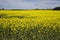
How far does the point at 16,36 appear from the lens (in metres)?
10.3

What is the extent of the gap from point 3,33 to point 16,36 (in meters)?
1.01

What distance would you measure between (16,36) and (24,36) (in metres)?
0.46

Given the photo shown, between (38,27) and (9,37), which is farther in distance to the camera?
(38,27)

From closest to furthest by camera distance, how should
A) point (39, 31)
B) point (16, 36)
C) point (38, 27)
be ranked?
point (16, 36)
point (39, 31)
point (38, 27)

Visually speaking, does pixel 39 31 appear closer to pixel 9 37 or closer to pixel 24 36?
pixel 24 36

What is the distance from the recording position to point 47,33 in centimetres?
1079

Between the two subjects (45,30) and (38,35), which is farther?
(45,30)

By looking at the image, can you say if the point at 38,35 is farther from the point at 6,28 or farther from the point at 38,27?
the point at 6,28

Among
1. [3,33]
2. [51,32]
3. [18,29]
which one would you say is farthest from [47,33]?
[3,33]

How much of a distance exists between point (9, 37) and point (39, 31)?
75.2 inches

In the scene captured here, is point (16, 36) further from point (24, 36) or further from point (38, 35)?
point (38, 35)

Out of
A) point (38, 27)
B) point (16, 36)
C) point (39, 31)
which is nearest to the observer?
point (16, 36)

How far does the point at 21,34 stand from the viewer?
1060cm

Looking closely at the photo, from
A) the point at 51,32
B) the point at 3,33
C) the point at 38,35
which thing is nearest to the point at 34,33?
the point at 38,35
